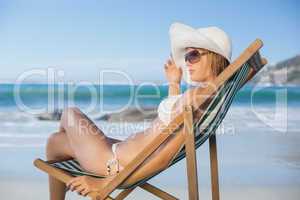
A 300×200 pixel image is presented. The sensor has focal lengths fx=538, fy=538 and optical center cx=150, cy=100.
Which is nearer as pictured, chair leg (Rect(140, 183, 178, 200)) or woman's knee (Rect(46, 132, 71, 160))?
chair leg (Rect(140, 183, 178, 200))

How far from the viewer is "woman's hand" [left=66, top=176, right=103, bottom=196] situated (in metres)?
2.42

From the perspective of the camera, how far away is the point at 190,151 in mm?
2238

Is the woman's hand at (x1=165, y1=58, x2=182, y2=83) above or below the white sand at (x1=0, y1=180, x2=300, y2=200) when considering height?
above

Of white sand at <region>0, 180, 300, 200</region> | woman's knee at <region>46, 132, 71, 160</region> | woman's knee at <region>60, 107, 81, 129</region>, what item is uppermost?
woman's knee at <region>60, 107, 81, 129</region>

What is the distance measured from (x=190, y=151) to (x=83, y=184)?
54 cm

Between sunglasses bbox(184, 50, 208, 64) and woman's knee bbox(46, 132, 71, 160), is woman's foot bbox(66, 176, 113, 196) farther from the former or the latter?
sunglasses bbox(184, 50, 208, 64)

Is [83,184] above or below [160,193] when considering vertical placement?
above

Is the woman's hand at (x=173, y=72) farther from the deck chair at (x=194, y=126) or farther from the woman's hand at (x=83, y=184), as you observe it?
the woman's hand at (x=83, y=184)

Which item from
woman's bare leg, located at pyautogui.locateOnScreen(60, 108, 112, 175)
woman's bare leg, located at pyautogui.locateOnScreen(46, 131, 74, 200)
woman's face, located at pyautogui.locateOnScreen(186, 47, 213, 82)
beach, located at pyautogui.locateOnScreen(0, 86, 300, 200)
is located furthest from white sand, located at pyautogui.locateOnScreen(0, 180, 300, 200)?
woman's face, located at pyautogui.locateOnScreen(186, 47, 213, 82)

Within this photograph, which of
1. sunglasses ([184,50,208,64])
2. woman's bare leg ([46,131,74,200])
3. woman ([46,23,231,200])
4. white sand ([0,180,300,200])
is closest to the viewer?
woman ([46,23,231,200])

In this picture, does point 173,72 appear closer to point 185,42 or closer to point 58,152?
point 185,42

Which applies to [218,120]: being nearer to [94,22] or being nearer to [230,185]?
[230,185]

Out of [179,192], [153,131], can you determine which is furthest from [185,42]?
[179,192]

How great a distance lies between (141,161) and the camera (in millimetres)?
2289
